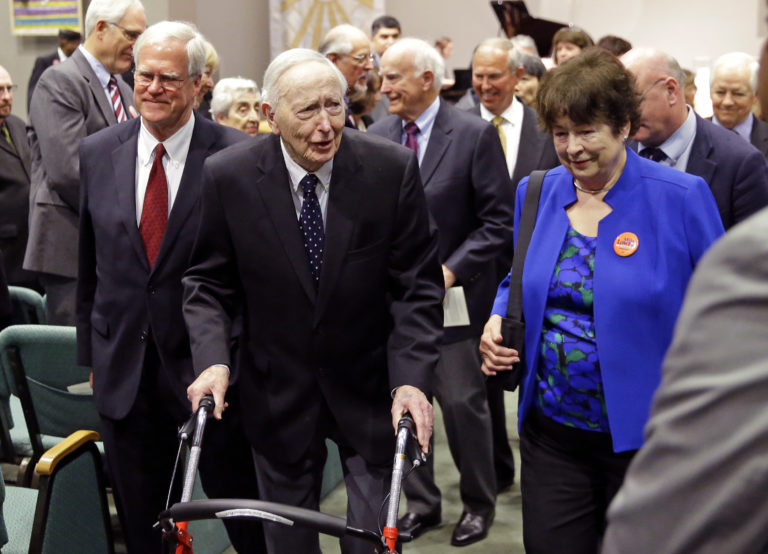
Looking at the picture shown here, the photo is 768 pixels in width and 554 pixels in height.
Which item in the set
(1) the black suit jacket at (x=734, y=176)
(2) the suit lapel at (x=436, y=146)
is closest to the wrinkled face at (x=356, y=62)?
(2) the suit lapel at (x=436, y=146)

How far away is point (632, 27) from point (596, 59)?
9.93m

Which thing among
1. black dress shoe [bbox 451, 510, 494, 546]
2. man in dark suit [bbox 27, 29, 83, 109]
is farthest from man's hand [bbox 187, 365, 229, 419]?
man in dark suit [bbox 27, 29, 83, 109]

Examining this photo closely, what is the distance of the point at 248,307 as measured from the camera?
271cm

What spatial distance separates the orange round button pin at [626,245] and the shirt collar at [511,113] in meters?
2.38

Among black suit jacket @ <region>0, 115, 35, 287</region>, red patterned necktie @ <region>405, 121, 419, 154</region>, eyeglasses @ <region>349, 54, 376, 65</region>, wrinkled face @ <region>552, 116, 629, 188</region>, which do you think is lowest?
black suit jacket @ <region>0, 115, 35, 287</region>

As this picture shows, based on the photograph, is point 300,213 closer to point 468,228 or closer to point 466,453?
point 468,228

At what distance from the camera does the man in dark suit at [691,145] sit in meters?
3.06

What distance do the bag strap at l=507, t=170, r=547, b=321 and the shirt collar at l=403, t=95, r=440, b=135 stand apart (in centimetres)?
149

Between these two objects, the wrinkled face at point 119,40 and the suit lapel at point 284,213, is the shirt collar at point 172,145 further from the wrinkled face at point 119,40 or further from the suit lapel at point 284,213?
the wrinkled face at point 119,40

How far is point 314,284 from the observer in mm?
2646

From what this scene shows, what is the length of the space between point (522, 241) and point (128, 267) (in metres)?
1.19

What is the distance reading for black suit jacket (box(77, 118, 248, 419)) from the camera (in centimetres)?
300

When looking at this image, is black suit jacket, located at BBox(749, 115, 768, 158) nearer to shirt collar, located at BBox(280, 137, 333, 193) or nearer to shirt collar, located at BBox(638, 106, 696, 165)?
shirt collar, located at BBox(638, 106, 696, 165)

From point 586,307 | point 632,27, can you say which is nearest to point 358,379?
point 586,307
